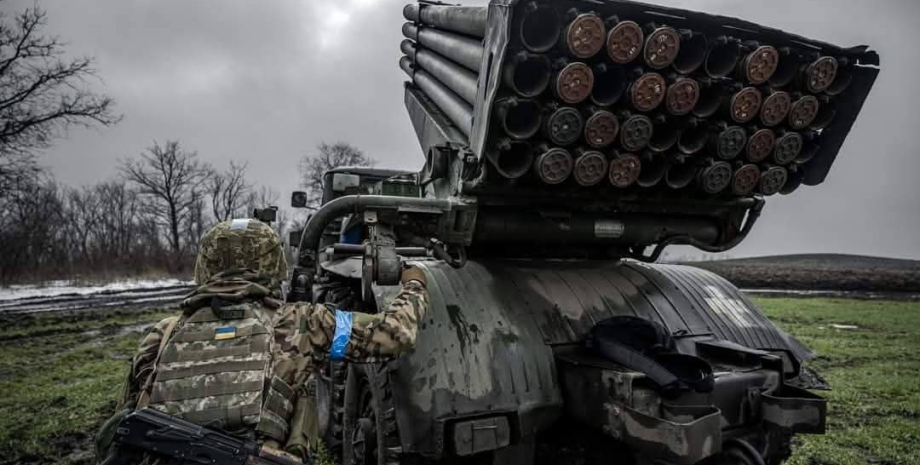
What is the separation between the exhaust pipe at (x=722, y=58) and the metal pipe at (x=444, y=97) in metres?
1.41

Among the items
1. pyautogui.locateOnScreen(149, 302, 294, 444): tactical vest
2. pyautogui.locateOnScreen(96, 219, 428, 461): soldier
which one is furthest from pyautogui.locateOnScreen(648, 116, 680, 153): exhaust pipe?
pyautogui.locateOnScreen(149, 302, 294, 444): tactical vest

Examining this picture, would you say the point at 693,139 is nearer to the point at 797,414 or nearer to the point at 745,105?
the point at 745,105

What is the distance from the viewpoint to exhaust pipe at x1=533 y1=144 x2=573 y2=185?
3.22 metres

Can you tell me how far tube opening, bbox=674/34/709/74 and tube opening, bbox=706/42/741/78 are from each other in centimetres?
6

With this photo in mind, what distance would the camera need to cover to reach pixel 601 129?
3.20 m

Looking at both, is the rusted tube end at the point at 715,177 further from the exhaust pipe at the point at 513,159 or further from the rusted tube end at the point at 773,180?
the exhaust pipe at the point at 513,159

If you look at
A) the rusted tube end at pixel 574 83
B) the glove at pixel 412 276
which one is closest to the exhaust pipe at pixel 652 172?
the rusted tube end at pixel 574 83

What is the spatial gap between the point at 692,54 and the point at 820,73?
33.9 inches

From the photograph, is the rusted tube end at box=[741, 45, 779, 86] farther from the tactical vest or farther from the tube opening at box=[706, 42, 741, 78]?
the tactical vest

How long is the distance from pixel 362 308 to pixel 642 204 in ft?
7.34

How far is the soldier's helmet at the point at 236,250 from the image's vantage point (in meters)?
2.58

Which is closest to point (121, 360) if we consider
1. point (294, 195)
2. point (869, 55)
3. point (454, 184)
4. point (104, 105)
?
point (294, 195)

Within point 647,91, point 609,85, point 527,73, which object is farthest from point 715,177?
point 527,73

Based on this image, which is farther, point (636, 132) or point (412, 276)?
point (636, 132)
